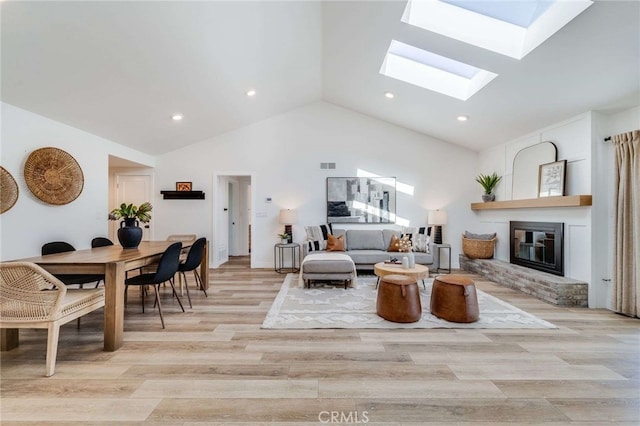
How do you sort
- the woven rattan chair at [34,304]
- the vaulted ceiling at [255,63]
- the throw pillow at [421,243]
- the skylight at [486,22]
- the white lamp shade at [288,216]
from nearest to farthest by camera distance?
the woven rattan chair at [34,304], the vaulted ceiling at [255,63], the skylight at [486,22], the throw pillow at [421,243], the white lamp shade at [288,216]

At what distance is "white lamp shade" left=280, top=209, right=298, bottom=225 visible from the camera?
218 inches

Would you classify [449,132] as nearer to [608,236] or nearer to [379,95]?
[379,95]

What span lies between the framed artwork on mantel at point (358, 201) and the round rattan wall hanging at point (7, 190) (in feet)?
14.9

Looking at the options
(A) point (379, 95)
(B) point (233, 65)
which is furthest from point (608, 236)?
(B) point (233, 65)

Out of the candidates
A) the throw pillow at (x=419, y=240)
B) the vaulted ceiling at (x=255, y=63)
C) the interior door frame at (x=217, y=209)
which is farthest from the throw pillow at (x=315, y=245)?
the vaulted ceiling at (x=255, y=63)

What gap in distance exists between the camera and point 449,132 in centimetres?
538

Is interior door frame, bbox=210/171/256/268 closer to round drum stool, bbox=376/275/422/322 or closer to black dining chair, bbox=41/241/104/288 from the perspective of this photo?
black dining chair, bbox=41/241/104/288

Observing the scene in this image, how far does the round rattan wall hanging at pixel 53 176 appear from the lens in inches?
129

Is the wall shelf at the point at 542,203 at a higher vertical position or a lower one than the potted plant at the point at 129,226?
higher

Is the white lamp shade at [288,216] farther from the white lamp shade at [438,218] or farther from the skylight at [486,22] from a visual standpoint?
the skylight at [486,22]

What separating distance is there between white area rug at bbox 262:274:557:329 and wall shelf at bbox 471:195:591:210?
58.6 inches

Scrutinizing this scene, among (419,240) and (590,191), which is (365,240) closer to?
(419,240)

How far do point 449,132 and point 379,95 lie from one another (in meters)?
1.64

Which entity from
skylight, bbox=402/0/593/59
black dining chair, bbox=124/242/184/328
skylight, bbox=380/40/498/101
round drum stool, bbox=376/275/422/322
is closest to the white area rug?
round drum stool, bbox=376/275/422/322
